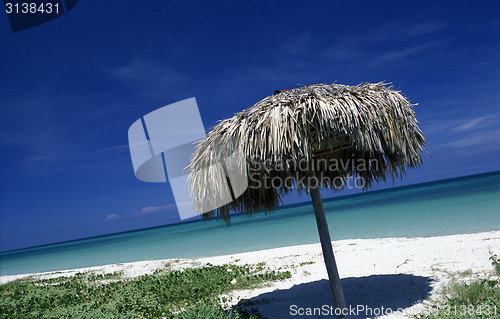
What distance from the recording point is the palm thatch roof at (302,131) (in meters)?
3.41

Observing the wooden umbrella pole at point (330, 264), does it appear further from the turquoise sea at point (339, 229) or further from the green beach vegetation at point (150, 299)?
the turquoise sea at point (339, 229)

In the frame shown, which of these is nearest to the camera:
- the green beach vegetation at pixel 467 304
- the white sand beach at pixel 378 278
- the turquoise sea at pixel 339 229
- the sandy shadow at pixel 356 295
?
the green beach vegetation at pixel 467 304

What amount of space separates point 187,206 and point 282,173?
1521mm

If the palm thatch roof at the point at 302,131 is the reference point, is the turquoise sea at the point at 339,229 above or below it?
below

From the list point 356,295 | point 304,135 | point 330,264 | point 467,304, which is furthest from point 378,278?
point 304,135

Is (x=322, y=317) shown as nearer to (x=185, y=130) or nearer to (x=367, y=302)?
(x=367, y=302)

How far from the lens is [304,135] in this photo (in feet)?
11.3

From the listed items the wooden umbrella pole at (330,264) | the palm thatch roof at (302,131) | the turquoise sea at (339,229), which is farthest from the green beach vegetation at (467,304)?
the turquoise sea at (339,229)

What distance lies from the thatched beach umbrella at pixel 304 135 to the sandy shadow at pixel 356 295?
674 mm

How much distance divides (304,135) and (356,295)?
2.94 meters

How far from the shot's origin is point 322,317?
14.0 feet

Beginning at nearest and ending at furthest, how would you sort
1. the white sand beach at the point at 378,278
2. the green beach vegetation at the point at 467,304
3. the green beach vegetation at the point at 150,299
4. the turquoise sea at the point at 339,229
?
→ the green beach vegetation at the point at 467,304 → the white sand beach at the point at 378,278 → the green beach vegetation at the point at 150,299 → the turquoise sea at the point at 339,229

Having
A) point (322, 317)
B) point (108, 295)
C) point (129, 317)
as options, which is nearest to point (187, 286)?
point (108, 295)

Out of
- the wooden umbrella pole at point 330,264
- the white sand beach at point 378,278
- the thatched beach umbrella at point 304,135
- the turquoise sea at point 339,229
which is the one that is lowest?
the turquoise sea at point 339,229
